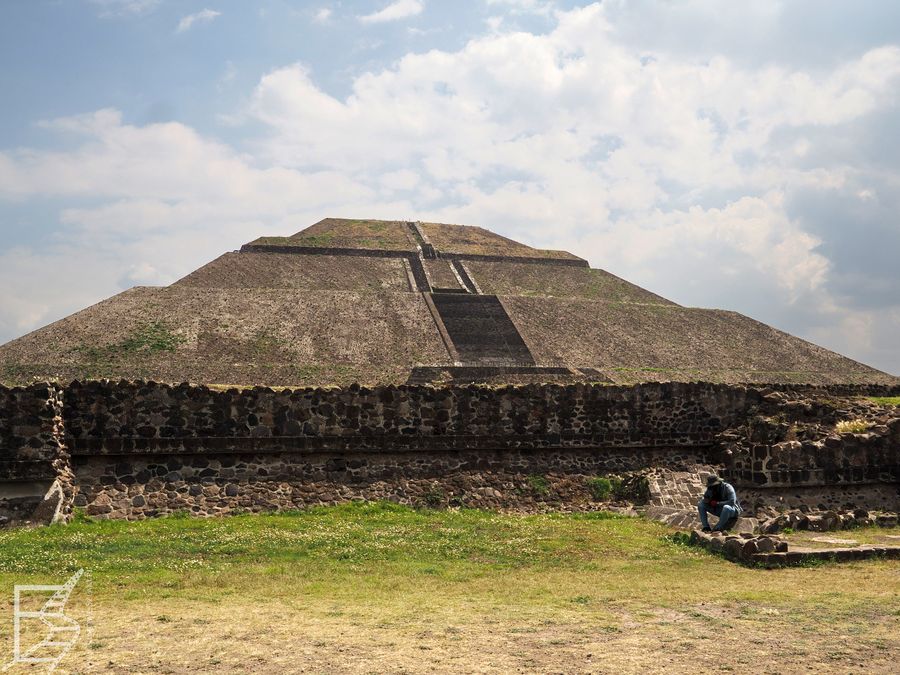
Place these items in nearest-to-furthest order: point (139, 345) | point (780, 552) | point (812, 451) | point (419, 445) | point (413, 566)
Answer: point (413, 566)
point (780, 552)
point (419, 445)
point (812, 451)
point (139, 345)

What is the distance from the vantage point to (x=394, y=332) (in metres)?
45.1

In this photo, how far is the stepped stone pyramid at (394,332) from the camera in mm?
37844

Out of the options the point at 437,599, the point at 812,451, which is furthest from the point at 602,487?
the point at 437,599

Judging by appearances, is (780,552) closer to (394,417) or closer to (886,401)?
(394,417)

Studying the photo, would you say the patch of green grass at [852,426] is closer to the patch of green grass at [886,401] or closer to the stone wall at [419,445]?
the stone wall at [419,445]

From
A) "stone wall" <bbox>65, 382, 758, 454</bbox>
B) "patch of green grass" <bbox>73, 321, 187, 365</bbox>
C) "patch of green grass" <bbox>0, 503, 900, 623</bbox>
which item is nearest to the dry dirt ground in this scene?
"patch of green grass" <bbox>0, 503, 900, 623</bbox>

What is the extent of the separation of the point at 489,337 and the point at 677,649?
4035 centimetres

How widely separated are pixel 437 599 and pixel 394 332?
1477 inches

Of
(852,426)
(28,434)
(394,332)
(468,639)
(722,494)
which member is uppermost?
(394,332)

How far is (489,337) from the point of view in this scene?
4628 centimetres

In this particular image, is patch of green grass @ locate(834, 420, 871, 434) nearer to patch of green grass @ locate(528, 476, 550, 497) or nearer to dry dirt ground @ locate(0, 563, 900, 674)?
patch of green grass @ locate(528, 476, 550, 497)

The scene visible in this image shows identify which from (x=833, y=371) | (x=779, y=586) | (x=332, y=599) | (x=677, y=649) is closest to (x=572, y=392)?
(x=779, y=586)

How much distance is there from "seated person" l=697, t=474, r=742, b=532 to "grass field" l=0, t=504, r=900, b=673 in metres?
0.63

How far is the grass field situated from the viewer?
18.9 ft
